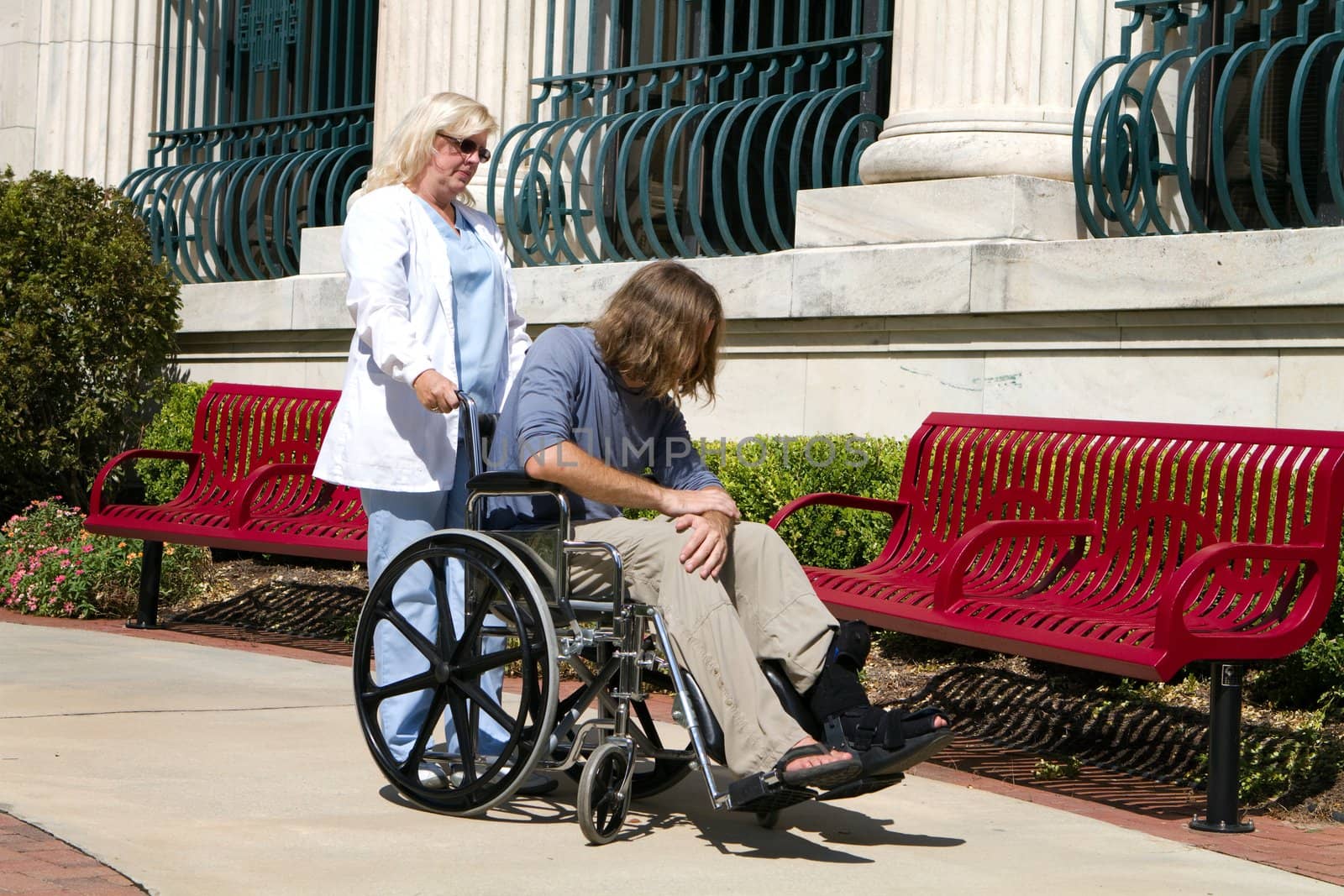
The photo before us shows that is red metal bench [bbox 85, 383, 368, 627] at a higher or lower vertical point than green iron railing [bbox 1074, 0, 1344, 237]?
lower

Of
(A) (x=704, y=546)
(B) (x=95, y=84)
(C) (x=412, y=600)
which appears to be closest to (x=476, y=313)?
(C) (x=412, y=600)

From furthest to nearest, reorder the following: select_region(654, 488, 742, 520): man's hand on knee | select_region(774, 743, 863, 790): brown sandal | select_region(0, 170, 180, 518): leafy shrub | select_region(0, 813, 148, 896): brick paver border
Result: select_region(0, 170, 180, 518): leafy shrub → select_region(654, 488, 742, 520): man's hand on knee → select_region(774, 743, 863, 790): brown sandal → select_region(0, 813, 148, 896): brick paver border

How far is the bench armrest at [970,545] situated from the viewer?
5223 millimetres

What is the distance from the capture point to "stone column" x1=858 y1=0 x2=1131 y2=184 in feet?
23.9

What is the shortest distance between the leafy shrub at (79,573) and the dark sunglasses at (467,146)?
4398 millimetres

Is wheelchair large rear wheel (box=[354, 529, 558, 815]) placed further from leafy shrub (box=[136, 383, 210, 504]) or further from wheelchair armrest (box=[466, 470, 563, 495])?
leafy shrub (box=[136, 383, 210, 504])

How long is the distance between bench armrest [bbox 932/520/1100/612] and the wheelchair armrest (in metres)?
1.48

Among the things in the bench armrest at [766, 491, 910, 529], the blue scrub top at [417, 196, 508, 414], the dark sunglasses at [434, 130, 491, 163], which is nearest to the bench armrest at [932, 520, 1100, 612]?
the bench armrest at [766, 491, 910, 529]

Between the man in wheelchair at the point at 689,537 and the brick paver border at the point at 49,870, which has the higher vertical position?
the man in wheelchair at the point at 689,537

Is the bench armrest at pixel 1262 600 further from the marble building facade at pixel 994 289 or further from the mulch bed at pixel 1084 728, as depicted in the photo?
the marble building facade at pixel 994 289

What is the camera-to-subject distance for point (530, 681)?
4.07 meters

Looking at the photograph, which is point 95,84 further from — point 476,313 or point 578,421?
point 578,421

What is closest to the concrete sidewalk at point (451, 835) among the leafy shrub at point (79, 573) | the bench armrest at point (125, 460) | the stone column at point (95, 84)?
the bench armrest at point (125, 460)

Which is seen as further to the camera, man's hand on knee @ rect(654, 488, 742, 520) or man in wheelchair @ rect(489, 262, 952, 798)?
man's hand on knee @ rect(654, 488, 742, 520)
